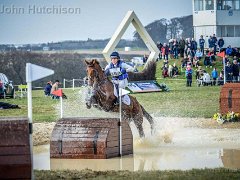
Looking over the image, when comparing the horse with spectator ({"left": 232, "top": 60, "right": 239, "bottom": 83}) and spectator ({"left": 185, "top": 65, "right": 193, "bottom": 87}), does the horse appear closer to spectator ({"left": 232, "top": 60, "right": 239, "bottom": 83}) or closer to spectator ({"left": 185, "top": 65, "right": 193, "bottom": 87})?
spectator ({"left": 232, "top": 60, "right": 239, "bottom": 83})

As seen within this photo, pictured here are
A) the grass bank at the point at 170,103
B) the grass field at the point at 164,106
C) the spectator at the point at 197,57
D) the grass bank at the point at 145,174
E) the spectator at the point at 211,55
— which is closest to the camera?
the grass bank at the point at 145,174

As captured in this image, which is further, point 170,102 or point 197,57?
point 197,57

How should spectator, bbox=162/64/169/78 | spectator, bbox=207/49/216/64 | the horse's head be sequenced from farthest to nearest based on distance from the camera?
spectator, bbox=207/49/216/64 < spectator, bbox=162/64/169/78 < the horse's head

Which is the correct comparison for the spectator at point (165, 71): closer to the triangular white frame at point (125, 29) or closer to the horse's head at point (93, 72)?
the triangular white frame at point (125, 29)

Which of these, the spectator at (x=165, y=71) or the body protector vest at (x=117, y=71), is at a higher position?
the spectator at (x=165, y=71)

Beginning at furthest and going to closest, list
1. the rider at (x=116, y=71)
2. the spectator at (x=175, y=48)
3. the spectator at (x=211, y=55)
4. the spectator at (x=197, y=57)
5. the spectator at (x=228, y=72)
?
the spectator at (x=211, y=55)
the spectator at (x=175, y=48)
the spectator at (x=197, y=57)
the spectator at (x=228, y=72)
the rider at (x=116, y=71)

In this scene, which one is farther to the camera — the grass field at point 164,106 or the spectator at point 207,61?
the spectator at point 207,61

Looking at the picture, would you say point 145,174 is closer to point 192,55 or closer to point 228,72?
point 228,72

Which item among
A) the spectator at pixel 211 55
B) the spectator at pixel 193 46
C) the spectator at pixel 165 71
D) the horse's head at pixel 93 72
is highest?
the spectator at pixel 193 46

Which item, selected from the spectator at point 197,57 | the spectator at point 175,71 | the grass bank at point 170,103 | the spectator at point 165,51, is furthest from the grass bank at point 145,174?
the spectator at point 165,51

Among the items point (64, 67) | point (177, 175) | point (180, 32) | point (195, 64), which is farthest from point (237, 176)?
point (180, 32)

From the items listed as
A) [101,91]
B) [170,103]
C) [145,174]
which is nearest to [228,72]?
[170,103]

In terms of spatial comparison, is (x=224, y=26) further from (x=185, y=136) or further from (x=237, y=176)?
(x=237, y=176)

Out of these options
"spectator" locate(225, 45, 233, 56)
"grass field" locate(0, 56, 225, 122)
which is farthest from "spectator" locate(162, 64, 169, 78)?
"spectator" locate(225, 45, 233, 56)
